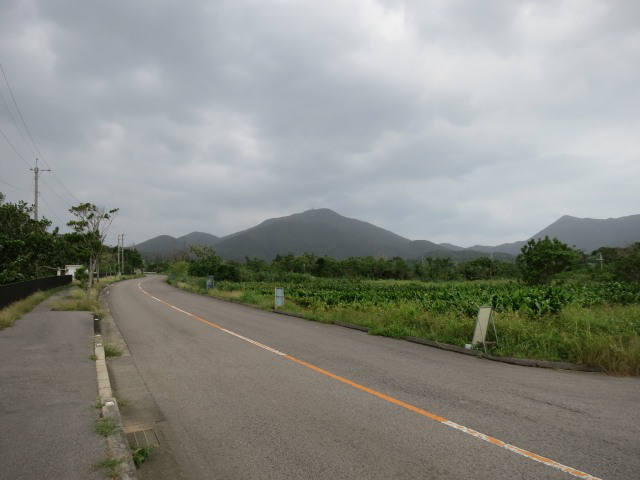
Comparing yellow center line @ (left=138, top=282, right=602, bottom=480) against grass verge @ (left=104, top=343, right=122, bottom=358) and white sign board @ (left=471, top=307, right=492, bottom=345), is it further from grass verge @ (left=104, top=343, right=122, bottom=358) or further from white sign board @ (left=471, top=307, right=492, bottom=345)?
grass verge @ (left=104, top=343, right=122, bottom=358)

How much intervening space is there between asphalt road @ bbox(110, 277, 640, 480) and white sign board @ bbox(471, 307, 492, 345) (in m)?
0.77

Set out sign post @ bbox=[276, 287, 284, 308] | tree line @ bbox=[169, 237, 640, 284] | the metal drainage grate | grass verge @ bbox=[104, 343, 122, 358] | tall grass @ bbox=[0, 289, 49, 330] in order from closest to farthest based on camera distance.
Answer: the metal drainage grate → grass verge @ bbox=[104, 343, 122, 358] → tall grass @ bbox=[0, 289, 49, 330] → sign post @ bbox=[276, 287, 284, 308] → tree line @ bbox=[169, 237, 640, 284]

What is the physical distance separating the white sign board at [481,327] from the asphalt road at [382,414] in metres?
0.77

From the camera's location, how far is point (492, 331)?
9.19 metres

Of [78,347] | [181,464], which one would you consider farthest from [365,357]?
[78,347]

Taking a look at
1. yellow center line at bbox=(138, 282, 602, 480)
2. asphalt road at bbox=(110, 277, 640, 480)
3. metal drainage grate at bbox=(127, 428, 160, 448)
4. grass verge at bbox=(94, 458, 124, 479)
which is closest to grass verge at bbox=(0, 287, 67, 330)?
asphalt road at bbox=(110, 277, 640, 480)

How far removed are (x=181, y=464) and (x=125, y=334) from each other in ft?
30.3

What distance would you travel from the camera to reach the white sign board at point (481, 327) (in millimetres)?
8547

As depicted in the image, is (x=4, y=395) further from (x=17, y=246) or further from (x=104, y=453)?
(x=17, y=246)

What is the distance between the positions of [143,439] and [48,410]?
1.67 meters

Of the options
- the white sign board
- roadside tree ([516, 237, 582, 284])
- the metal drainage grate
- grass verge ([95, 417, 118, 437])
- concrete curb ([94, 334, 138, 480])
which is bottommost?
the metal drainage grate

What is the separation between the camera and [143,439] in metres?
4.20

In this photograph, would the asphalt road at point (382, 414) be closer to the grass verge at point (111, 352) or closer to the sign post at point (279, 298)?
the grass verge at point (111, 352)

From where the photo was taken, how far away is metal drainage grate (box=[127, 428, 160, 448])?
4068mm
